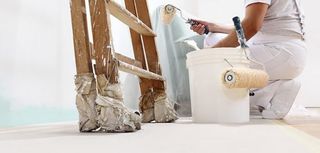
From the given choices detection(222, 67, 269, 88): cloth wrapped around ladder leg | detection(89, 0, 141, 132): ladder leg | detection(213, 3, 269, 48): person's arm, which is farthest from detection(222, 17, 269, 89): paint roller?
detection(89, 0, 141, 132): ladder leg

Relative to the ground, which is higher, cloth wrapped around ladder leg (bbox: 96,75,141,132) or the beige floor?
cloth wrapped around ladder leg (bbox: 96,75,141,132)

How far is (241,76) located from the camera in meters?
1.22

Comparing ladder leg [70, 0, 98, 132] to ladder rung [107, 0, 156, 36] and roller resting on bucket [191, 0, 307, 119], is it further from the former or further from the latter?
roller resting on bucket [191, 0, 307, 119]

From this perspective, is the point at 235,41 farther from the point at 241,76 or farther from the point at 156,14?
the point at 156,14

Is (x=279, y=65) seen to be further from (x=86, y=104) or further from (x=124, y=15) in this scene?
(x=86, y=104)

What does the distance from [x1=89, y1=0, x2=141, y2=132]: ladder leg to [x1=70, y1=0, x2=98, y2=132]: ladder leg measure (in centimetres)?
2

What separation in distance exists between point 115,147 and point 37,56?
856mm

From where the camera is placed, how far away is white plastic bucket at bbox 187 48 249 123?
4.37 feet

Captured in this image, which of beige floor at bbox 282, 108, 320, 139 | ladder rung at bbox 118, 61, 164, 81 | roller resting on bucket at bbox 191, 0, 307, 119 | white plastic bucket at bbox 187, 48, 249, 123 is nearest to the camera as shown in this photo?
beige floor at bbox 282, 108, 320, 139

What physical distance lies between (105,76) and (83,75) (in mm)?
62

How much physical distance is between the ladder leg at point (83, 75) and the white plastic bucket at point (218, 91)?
1.63 ft

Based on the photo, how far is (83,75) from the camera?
3.31 ft

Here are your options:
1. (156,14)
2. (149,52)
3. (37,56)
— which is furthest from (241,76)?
(156,14)

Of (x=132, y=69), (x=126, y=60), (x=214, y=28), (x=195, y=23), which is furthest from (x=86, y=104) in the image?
(x=214, y=28)
